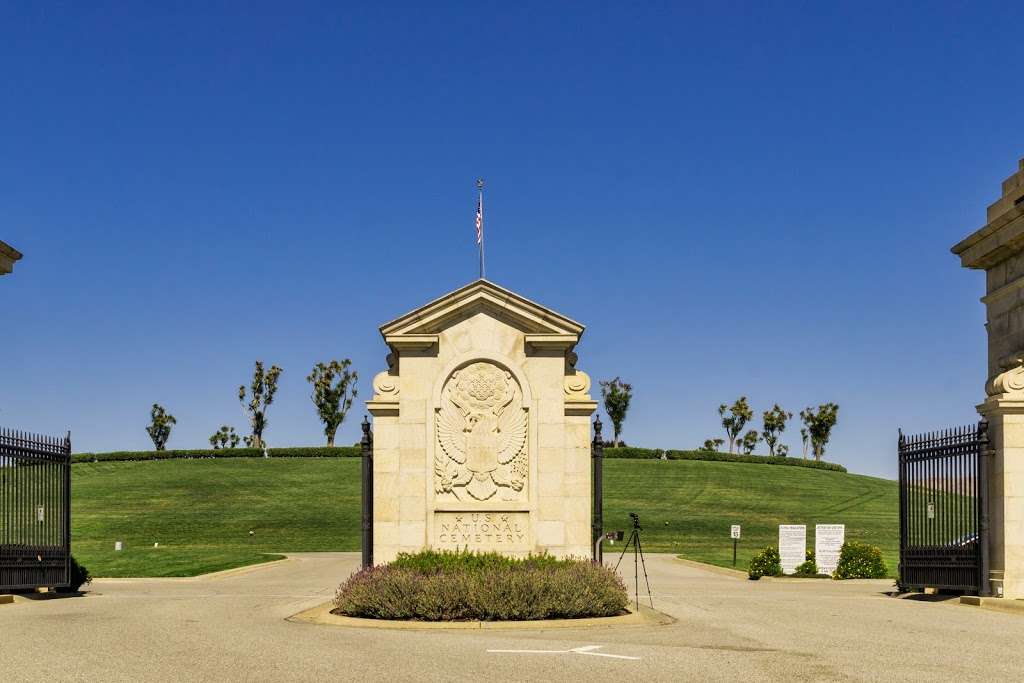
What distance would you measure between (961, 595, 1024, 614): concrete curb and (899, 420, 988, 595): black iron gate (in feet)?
1.00

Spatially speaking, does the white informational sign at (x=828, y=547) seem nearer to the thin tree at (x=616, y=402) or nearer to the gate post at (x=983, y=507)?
the gate post at (x=983, y=507)

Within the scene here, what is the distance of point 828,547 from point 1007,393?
41.8ft

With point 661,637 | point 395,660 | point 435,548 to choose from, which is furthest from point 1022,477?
point 395,660

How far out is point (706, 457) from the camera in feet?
296

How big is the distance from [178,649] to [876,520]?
56.2 metres

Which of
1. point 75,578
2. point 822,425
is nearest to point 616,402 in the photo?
point 822,425

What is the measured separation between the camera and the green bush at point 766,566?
3316 cm

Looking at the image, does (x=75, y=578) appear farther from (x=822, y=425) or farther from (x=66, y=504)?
(x=822, y=425)

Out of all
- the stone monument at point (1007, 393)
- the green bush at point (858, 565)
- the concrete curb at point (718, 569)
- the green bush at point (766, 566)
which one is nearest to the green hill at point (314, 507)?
the concrete curb at point (718, 569)

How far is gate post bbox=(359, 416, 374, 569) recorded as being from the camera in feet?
62.6

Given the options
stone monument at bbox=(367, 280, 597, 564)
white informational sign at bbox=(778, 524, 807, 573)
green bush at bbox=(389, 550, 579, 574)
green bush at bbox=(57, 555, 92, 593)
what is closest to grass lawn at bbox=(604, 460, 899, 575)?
white informational sign at bbox=(778, 524, 807, 573)

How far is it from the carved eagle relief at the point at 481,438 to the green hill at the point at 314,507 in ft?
57.4

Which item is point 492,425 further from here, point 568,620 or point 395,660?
point 395,660

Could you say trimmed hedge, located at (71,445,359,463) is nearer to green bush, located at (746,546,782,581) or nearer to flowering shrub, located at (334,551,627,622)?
green bush, located at (746,546,782,581)
